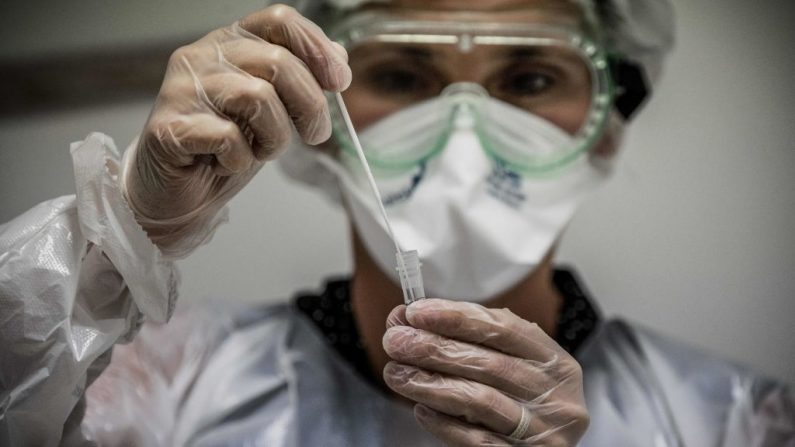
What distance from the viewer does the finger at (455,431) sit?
795 millimetres

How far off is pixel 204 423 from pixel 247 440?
0.07 meters

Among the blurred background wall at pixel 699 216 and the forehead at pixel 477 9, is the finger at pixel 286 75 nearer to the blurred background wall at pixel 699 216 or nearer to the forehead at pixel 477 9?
the forehead at pixel 477 9

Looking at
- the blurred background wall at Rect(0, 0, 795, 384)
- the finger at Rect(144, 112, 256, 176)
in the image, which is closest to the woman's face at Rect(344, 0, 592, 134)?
the blurred background wall at Rect(0, 0, 795, 384)

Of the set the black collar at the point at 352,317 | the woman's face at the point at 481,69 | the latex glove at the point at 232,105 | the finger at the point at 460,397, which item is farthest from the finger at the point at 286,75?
the black collar at the point at 352,317

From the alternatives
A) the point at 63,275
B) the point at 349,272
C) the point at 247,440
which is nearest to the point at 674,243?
the point at 349,272

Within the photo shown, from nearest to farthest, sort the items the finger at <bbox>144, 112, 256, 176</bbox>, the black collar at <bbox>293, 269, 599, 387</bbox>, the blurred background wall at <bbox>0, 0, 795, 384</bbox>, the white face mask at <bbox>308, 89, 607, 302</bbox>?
the finger at <bbox>144, 112, 256, 176</bbox>
the white face mask at <bbox>308, 89, 607, 302</bbox>
the black collar at <bbox>293, 269, 599, 387</bbox>
the blurred background wall at <bbox>0, 0, 795, 384</bbox>

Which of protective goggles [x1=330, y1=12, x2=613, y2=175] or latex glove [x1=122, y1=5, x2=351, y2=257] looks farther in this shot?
protective goggles [x1=330, y1=12, x2=613, y2=175]

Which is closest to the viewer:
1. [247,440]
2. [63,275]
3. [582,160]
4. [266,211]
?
[63,275]

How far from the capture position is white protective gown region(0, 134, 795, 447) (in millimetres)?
817

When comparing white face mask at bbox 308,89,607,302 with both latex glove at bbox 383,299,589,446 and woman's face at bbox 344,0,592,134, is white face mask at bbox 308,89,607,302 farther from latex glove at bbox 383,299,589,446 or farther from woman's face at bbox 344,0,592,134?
latex glove at bbox 383,299,589,446

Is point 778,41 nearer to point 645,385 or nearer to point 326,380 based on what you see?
point 645,385

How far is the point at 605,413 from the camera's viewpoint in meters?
1.15

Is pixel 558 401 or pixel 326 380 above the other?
pixel 558 401

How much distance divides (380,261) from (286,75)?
17.8 inches
